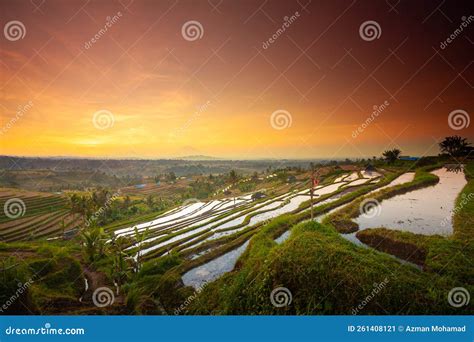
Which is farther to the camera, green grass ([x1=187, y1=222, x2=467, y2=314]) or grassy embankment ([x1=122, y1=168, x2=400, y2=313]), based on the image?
grassy embankment ([x1=122, y1=168, x2=400, y2=313])

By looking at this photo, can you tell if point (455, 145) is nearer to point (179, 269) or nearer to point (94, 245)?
point (179, 269)

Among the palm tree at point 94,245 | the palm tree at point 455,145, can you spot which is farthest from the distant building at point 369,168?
the palm tree at point 94,245

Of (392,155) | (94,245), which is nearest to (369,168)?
(392,155)

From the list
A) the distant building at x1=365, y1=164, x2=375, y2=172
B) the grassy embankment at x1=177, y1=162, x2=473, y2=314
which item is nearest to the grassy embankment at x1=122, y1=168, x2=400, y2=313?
the grassy embankment at x1=177, y1=162, x2=473, y2=314

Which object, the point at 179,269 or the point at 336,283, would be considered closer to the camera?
the point at 336,283

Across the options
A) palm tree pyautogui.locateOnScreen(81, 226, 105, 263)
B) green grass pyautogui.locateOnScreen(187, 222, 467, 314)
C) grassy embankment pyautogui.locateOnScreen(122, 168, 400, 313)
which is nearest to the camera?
green grass pyautogui.locateOnScreen(187, 222, 467, 314)

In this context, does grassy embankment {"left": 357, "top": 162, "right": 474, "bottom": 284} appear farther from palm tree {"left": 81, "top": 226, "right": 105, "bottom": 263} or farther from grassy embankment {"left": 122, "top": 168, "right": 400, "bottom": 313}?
palm tree {"left": 81, "top": 226, "right": 105, "bottom": 263}
